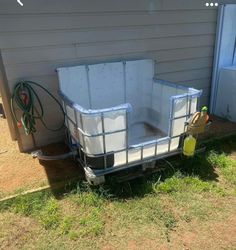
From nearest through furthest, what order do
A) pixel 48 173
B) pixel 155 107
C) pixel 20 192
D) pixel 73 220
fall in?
pixel 73 220 < pixel 20 192 < pixel 48 173 < pixel 155 107

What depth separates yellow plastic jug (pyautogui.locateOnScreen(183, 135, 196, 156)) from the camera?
3.15 metres

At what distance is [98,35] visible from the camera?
12.2 feet

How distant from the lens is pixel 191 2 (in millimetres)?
4230

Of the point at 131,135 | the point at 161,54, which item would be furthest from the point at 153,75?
the point at 131,135

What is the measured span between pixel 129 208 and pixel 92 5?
268 cm

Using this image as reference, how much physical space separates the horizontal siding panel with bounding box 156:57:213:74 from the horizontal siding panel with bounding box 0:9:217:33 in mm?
658

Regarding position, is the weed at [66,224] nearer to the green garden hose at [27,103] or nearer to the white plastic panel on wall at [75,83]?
the green garden hose at [27,103]

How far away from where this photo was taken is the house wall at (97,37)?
3.29m

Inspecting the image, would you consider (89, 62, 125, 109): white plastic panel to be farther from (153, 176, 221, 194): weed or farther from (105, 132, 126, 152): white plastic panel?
(153, 176, 221, 194): weed

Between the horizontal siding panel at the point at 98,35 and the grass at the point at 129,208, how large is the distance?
1.91 m

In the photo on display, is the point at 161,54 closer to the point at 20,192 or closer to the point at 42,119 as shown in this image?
the point at 42,119

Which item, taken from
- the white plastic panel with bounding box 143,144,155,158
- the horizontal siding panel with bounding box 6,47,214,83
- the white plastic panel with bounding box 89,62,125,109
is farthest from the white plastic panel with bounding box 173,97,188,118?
the horizontal siding panel with bounding box 6,47,214,83

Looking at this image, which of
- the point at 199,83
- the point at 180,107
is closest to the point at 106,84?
the point at 180,107

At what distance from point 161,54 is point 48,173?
8.62ft
